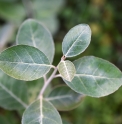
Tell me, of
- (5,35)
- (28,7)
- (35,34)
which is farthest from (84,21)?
(35,34)

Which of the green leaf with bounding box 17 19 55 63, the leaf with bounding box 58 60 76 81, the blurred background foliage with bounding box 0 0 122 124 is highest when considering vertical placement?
the leaf with bounding box 58 60 76 81

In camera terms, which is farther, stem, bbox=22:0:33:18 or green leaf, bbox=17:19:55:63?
stem, bbox=22:0:33:18

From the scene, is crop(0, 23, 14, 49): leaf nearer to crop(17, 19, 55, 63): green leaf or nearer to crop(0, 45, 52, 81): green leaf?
crop(17, 19, 55, 63): green leaf

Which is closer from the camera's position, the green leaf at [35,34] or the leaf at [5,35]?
the green leaf at [35,34]

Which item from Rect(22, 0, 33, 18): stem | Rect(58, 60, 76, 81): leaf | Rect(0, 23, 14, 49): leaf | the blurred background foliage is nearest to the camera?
Rect(58, 60, 76, 81): leaf

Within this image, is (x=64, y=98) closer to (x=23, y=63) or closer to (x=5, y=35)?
(x=23, y=63)

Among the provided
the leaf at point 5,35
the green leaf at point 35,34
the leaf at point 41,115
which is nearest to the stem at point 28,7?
the leaf at point 5,35

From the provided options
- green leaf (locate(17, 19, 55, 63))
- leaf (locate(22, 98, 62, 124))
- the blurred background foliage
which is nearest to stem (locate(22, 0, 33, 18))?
the blurred background foliage

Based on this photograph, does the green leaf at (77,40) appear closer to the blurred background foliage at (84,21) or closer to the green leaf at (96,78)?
the green leaf at (96,78)
